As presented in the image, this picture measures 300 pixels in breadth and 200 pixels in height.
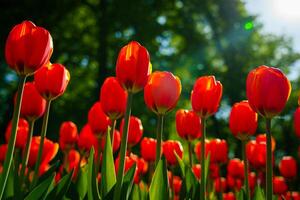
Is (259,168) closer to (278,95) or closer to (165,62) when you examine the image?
(278,95)

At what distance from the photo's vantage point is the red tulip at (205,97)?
85.9 inches

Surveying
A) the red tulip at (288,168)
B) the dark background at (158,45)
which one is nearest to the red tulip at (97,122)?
the red tulip at (288,168)

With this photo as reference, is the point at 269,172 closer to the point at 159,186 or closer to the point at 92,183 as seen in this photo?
the point at 159,186

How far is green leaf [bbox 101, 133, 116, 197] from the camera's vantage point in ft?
6.19

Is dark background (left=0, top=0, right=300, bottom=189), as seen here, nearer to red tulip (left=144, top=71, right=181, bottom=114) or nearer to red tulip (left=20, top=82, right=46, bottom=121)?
red tulip (left=20, top=82, right=46, bottom=121)

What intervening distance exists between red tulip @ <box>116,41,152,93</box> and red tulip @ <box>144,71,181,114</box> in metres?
0.23

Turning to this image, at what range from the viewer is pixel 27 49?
5.82ft

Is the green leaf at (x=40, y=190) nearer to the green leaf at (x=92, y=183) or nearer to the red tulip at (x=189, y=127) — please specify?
the green leaf at (x=92, y=183)

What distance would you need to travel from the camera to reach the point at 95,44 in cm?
2028

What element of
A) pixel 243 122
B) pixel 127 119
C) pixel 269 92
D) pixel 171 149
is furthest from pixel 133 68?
pixel 171 149

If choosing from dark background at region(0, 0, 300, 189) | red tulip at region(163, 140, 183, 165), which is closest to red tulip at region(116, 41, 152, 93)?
red tulip at region(163, 140, 183, 165)

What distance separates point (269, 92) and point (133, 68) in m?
0.58

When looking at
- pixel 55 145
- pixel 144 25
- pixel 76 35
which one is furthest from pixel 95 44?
pixel 55 145

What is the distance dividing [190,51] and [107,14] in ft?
14.2
